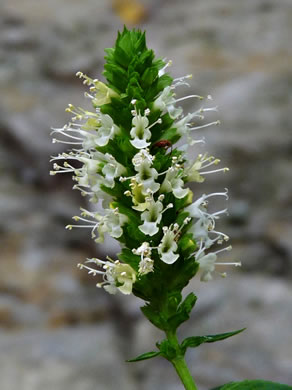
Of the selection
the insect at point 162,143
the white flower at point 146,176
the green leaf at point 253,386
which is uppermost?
the insect at point 162,143

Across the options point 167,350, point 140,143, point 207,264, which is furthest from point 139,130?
point 167,350

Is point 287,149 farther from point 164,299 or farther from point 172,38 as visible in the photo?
point 164,299

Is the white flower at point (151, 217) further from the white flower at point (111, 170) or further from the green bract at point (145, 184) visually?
the white flower at point (111, 170)

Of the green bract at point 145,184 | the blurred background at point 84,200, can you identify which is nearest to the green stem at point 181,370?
the green bract at point 145,184

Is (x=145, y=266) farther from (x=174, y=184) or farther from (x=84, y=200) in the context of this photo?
(x=84, y=200)

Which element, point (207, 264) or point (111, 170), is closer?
point (111, 170)
